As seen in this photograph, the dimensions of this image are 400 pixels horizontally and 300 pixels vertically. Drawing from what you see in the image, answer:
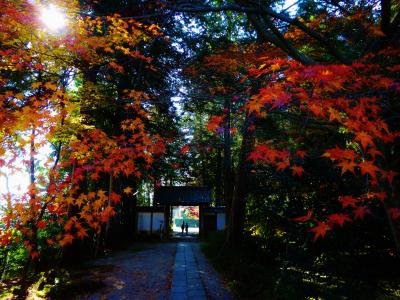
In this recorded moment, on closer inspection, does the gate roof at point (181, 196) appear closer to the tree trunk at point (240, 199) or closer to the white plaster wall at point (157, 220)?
the white plaster wall at point (157, 220)

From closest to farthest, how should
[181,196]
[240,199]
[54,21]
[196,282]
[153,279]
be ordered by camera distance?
[54,21] → [196,282] → [153,279] → [240,199] → [181,196]

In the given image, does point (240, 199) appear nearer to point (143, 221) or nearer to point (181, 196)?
point (181, 196)

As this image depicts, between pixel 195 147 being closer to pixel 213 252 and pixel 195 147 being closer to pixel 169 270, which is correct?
pixel 169 270

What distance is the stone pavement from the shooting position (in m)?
7.75

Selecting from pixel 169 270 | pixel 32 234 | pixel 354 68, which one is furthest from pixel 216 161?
pixel 354 68

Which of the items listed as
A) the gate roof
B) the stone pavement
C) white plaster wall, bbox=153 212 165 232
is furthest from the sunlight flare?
the gate roof

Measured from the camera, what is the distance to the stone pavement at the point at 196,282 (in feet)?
25.4

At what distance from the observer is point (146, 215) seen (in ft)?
84.7

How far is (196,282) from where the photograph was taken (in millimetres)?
9000

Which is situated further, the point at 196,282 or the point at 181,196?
the point at 181,196

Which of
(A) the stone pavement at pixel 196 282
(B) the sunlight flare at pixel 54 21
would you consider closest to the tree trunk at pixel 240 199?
(A) the stone pavement at pixel 196 282

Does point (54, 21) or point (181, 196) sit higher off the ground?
point (54, 21)

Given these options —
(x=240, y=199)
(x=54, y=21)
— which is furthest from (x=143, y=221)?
(x=54, y=21)

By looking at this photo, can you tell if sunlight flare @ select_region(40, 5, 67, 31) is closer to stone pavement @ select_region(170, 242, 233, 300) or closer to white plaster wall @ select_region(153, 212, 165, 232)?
stone pavement @ select_region(170, 242, 233, 300)
